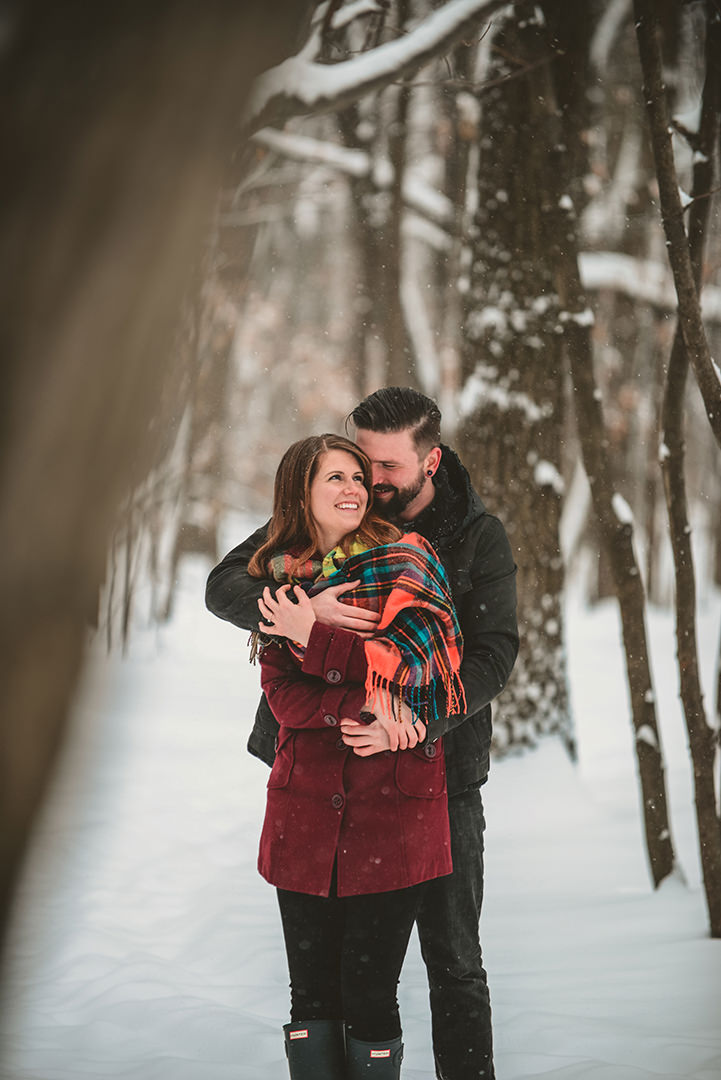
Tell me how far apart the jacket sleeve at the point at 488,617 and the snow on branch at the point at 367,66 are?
1150mm

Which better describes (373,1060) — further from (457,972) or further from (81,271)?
(81,271)

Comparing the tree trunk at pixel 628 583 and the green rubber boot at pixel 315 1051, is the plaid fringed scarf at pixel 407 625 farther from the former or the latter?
the tree trunk at pixel 628 583

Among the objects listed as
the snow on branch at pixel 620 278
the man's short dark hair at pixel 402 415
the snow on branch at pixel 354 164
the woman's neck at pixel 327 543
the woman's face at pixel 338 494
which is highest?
the snow on branch at pixel 354 164

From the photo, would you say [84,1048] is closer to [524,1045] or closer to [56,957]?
[56,957]

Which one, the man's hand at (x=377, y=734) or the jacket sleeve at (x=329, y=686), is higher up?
the jacket sleeve at (x=329, y=686)

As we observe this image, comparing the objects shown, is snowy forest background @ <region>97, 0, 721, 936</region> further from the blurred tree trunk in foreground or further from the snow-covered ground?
the snow-covered ground

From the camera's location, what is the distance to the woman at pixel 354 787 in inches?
63.1

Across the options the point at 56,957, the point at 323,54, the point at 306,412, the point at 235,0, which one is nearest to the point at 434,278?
the point at 306,412

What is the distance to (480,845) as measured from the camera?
6.27 ft

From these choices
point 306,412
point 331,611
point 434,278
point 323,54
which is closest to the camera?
point 331,611

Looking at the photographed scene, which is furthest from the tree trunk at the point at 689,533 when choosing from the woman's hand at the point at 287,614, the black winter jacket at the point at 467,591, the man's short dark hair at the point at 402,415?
the woman's hand at the point at 287,614

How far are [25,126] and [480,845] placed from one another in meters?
1.61

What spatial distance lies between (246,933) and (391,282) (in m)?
4.73

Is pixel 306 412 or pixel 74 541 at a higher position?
pixel 306 412
